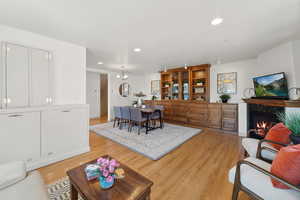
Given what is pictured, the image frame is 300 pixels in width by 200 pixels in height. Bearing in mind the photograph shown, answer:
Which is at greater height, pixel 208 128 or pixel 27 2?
pixel 27 2

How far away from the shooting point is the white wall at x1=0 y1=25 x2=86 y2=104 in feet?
6.73

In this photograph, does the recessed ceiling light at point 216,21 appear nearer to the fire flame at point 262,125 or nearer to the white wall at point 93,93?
the fire flame at point 262,125

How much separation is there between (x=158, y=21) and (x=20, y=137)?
290cm

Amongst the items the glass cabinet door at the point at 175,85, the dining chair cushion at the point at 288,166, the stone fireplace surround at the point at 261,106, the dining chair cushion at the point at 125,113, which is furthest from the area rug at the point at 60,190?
the glass cabinet door at the point at 175,85

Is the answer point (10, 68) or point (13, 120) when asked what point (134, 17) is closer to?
point (10, 68)

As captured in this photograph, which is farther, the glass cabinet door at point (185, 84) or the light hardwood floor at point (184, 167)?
the glass cabinet door at point (185, 84)

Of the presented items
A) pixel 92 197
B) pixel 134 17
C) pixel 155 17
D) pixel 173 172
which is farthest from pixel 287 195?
pixel 134 17

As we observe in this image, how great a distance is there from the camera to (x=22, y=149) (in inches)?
72.0

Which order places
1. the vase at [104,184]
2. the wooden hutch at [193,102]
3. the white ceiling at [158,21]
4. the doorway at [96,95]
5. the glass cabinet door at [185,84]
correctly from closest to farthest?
the vase at [104,184]
the white ceiling at [158,21]
the wooden hutch at [193,102]
the glass cabinet door at [185,84]
the doorway at [96,95]

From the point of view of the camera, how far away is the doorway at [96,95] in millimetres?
5890

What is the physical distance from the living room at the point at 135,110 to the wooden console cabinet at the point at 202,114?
33cm

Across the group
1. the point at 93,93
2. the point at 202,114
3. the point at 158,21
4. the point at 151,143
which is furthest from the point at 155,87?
the point at 158,21

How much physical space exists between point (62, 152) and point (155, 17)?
9.70ft

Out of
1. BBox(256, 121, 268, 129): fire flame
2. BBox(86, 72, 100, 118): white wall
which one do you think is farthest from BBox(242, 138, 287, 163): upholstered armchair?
BBox(86, 72, 100, 118): white wall
